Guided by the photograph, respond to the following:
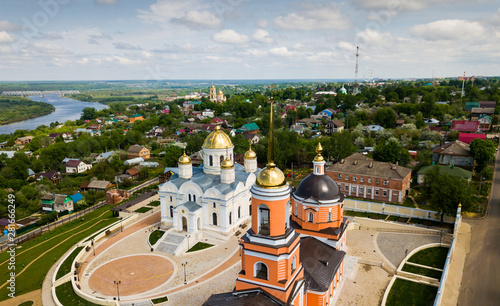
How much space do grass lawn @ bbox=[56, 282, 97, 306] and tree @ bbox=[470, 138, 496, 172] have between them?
45233 millimetres

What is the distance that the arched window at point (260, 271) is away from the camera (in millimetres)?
13984

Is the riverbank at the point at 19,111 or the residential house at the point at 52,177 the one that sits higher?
the riverbank at the point at 19,111

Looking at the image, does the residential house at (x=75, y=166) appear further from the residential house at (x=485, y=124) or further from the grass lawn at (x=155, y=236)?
the residential house at (x=485, y=124)

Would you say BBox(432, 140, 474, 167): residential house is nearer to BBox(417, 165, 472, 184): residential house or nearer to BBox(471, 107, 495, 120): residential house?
BBox(417, 165, 472, 184): residential house

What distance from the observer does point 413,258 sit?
912 inches

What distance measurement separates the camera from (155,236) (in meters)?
28.2

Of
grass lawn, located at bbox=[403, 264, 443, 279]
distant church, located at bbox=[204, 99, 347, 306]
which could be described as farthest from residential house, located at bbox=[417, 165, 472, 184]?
distant church, located at bbox=[204, 99, 347, 306]

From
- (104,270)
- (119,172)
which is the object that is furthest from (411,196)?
(119,172)

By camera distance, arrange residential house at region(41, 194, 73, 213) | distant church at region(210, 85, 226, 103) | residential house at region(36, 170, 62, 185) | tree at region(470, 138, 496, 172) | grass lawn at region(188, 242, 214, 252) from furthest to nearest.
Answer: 1. distant church at region(210, 85, 226, 103)
2. residential house at region(36, 170, 62, 185)
3. residential house at region(41, 194, 73, 213)
4. tree at region(470, 138, 496, 172)
5. grass lawn at region(188, 242, 214, 252)

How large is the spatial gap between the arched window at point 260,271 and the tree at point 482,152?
38.6m

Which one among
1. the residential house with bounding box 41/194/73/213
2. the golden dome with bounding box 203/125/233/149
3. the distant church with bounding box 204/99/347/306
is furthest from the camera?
the residential house with bounding box 41/194/73/213

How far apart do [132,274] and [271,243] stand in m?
14.2

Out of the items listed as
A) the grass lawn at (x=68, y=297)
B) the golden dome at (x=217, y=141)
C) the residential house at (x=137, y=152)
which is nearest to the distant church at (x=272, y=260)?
A: the grass lawn at (x=68, y=297)

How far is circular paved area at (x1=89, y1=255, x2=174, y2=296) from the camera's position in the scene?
21028 millimetres
